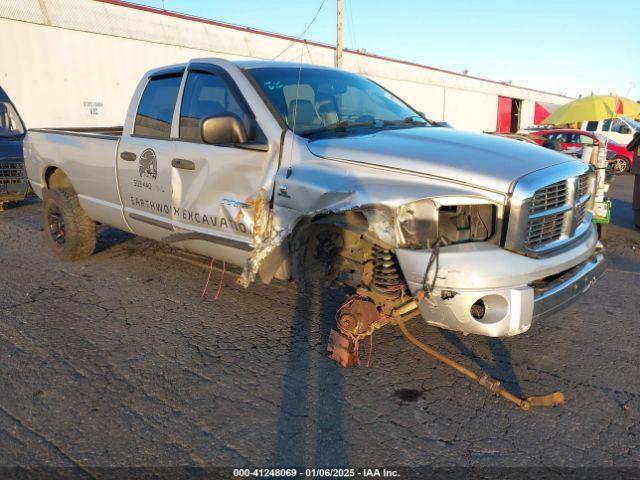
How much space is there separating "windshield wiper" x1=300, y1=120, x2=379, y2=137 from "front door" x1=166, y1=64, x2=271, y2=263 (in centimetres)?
34

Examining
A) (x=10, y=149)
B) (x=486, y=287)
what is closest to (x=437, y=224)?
(x=486, y=287)

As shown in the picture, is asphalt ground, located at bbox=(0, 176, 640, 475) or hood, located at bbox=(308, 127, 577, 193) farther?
hood, located at bbox=(308, 127, 577, 193)

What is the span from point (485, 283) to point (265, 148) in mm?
1742

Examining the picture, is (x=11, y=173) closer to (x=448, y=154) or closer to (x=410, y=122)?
(x=410, y=122)

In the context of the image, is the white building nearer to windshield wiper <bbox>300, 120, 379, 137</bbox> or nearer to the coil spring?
windshield wiper <bbox>300, 120, 379, 137</bbox>

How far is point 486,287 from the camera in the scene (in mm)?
2865

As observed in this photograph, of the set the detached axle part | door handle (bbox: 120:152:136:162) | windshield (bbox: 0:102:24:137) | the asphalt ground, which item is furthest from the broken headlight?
windshield (bbox: 0:102:24:137)

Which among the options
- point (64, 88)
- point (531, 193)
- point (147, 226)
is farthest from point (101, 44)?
point (531, 193)

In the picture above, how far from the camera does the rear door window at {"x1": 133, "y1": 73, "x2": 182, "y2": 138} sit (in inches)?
185

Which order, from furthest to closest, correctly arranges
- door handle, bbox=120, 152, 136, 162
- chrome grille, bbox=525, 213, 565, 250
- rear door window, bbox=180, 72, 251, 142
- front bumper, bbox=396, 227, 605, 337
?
door handle, bbox=120, 152, 136, 162
rear door window, bbox=180, 72, 251, 142
chrome grille, bbox=525, 213, 565, 250
front bumper, bbox=396, 227, 605, 337

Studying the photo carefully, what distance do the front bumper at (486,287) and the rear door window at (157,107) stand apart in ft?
8.85

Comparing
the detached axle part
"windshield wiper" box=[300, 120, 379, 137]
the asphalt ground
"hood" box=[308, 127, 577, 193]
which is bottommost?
the asphalt ground

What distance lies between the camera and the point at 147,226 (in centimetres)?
488

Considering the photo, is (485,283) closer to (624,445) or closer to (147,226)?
(624,445)
